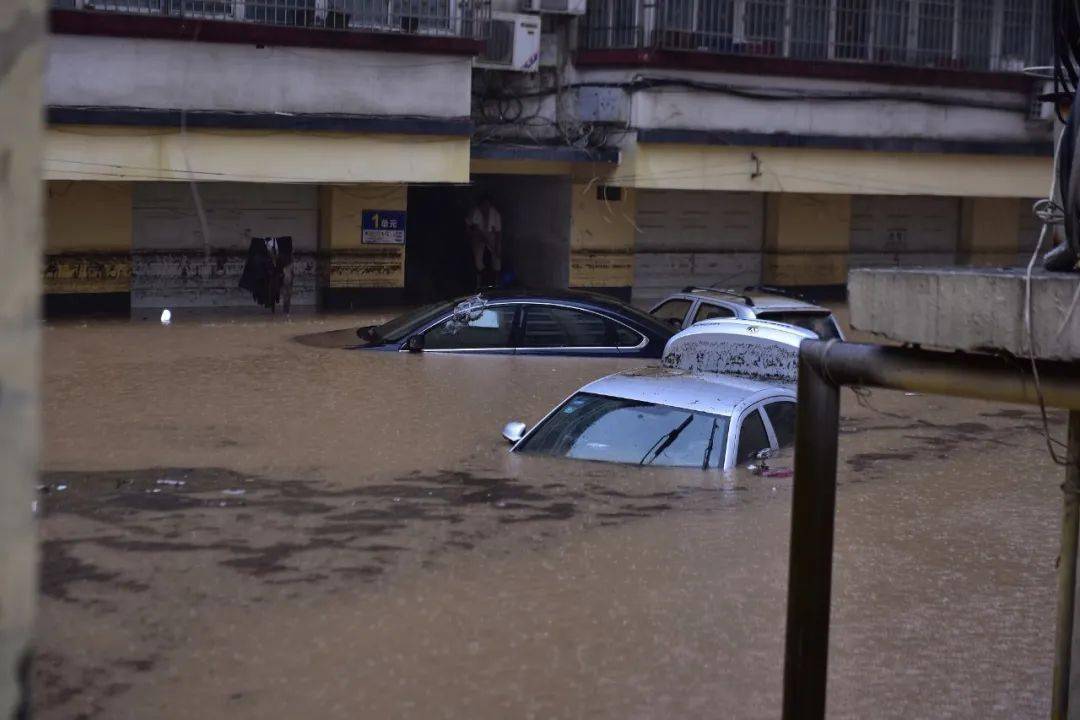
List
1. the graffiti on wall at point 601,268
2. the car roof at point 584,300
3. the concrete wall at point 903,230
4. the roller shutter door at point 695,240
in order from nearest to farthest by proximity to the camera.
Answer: the car roof at point 584,300 < the graffiti on wall at point 601,268 < the roller shutter door at point 695,240 < the concrete wall at point 903,230

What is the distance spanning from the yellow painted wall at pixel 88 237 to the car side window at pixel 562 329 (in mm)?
7287

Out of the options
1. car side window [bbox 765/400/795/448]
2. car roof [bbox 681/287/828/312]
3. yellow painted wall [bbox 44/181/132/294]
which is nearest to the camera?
car side window [bbox 765/400/795/448]

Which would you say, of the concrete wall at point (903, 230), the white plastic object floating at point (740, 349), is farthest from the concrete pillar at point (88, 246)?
the concrete wall at point (903, 230)

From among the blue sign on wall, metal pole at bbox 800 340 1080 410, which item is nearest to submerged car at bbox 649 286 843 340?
the blue sign on wall

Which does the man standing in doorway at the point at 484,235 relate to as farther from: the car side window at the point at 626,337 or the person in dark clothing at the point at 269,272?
the car side window at the point at 626,337

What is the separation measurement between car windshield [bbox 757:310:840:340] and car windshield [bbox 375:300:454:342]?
305 cm

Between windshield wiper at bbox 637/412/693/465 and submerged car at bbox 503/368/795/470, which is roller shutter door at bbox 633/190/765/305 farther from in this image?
windshield wiper at bbox 637/412/693/465

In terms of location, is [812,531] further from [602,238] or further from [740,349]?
[602,238]

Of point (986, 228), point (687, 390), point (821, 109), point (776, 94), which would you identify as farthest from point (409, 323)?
point (986, 228)

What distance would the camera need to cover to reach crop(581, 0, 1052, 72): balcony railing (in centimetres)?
2103

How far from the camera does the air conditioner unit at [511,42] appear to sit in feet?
67.2

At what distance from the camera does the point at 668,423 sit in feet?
33.0

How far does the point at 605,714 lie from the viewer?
659 centimetres

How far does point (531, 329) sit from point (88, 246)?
24.4 ft
